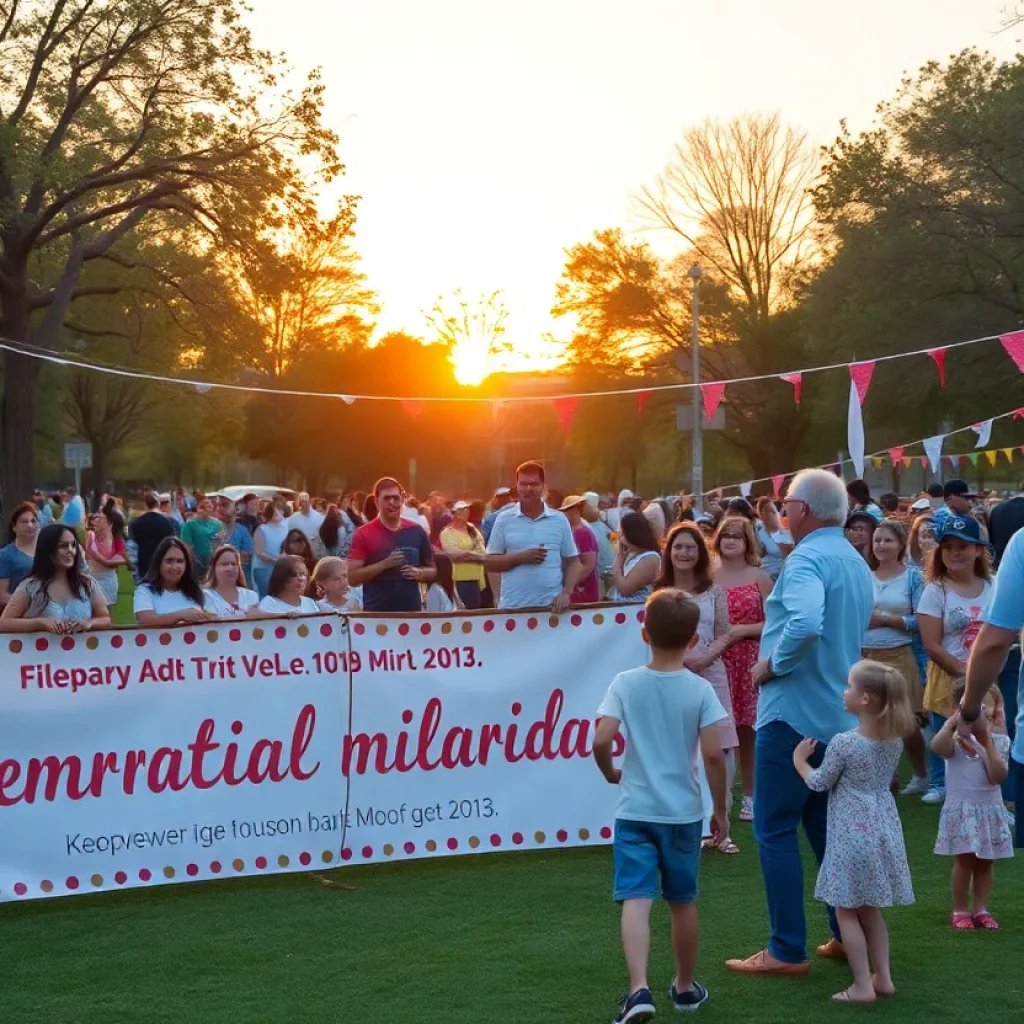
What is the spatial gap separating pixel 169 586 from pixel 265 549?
10656mm

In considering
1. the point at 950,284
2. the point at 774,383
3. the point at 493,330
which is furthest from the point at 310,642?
the point at 493,330

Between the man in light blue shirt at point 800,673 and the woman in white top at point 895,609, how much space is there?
12.9ft

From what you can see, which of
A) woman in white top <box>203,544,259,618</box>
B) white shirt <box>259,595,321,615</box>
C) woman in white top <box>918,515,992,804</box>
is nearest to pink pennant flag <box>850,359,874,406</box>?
woman in white top <box>918,515,992,804</box>

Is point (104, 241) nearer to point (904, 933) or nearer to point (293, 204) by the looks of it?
point (293, 204)

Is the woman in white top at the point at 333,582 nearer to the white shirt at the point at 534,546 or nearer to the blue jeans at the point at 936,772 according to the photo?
the white shirt at the point at 534,546

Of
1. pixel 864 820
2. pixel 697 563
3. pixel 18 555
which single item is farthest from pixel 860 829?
pixel 18 555

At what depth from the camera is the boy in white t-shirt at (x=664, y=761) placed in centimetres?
525

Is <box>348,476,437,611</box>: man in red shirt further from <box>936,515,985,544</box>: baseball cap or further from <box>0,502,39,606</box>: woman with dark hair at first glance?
<box>936,515,985,544</box>: baseball cap

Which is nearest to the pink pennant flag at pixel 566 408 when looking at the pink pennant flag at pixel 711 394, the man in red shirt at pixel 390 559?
the pink pennant flag at pixel 711 394

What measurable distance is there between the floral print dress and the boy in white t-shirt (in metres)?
0.48

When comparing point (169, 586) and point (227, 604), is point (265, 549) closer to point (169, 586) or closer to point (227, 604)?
point (227, 604)

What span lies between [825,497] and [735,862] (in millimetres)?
2953

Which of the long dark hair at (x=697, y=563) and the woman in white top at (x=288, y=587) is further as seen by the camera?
the woman in white top at (x=288, y=587)

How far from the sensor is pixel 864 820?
5555mm
